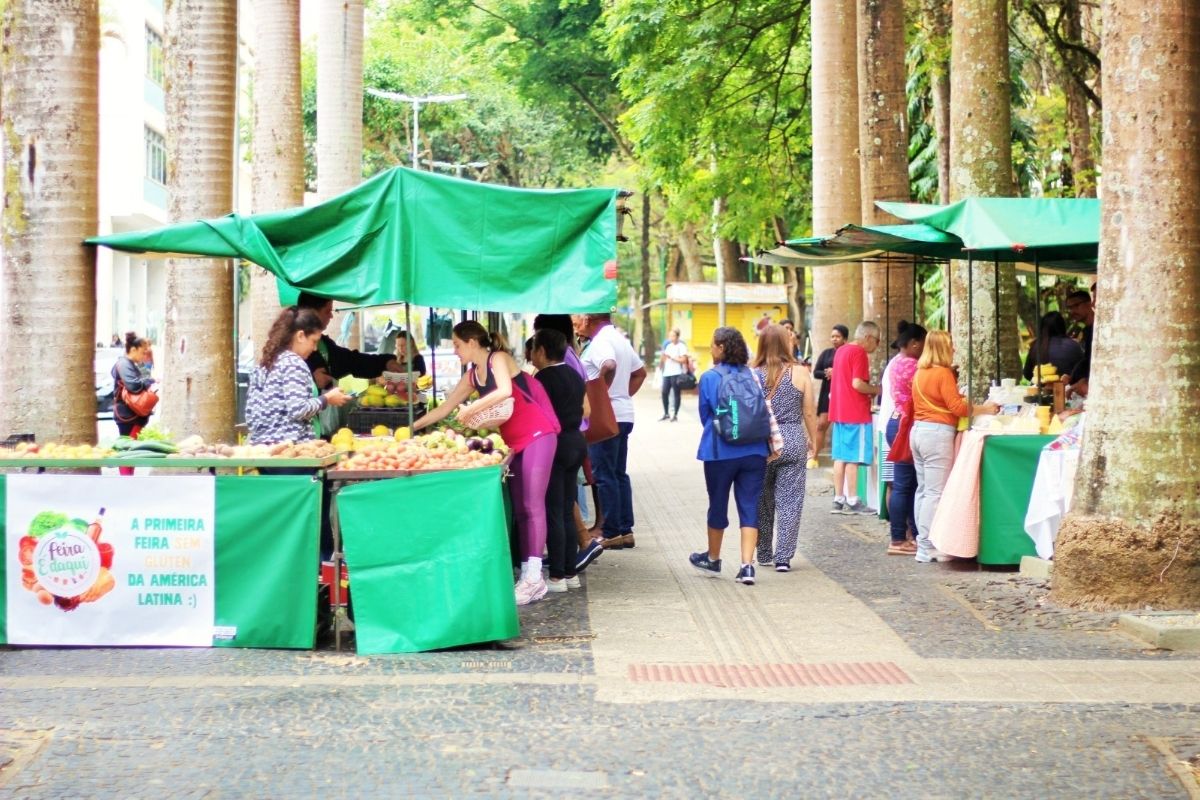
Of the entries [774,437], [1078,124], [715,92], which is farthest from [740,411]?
[715,92]

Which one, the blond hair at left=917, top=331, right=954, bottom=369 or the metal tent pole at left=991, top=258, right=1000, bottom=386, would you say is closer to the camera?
the blond hair at left=917, top=331, right=954, bottom=369

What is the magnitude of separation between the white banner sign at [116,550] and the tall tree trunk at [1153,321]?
5.18 metres

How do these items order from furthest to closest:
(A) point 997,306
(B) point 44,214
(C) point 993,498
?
1. (A) point 997,306
2. (C) point 993,498
3. (B) point 44,214

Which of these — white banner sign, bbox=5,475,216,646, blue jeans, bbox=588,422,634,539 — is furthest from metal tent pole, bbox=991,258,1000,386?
white banner sign, bbox=5,475,216,646

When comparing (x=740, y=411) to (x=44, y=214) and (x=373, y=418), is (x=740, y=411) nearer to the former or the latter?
(x=373, y=418)

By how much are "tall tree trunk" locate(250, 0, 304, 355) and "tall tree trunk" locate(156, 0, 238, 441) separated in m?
3.27

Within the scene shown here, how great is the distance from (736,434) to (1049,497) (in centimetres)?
229

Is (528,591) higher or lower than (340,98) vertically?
lower

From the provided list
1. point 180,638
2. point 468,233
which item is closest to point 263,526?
point 180,638

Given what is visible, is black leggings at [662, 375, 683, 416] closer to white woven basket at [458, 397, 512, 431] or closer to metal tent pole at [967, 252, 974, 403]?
metal tent pole at [967, 252, 974, 403]

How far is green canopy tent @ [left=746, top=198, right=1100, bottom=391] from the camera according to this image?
10.9 meters

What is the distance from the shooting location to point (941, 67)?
63.8 feet

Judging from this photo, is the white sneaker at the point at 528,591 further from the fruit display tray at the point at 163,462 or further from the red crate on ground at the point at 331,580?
the fruit display tray at the point at 163,462

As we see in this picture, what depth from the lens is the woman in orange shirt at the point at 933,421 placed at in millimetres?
11344
